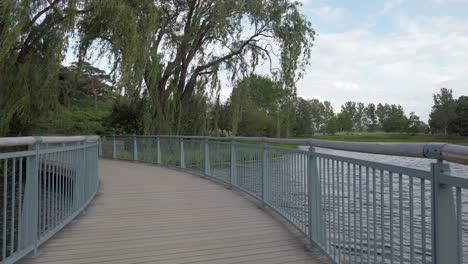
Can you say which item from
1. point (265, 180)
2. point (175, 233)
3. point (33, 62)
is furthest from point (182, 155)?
point (175, 233)

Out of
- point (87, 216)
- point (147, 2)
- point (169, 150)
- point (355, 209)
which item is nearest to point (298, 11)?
point (147, 2)

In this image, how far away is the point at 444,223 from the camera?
1.88 metres

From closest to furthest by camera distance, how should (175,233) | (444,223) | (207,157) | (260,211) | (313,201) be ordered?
(444,223) → (313,201) → (175,233) → (260,211) → (207,157)

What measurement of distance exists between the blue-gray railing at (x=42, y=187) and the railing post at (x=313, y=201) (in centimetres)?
252

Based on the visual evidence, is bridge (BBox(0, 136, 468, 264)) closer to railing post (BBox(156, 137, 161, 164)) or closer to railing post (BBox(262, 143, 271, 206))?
railing post (BBox(262, 143, 271, 206))

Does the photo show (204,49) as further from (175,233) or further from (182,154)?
(175,233)

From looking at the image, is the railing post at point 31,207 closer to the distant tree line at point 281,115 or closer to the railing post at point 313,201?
Result: the railing post at point 313,201

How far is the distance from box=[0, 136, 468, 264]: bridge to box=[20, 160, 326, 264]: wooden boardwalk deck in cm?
1

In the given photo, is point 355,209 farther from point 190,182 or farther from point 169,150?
point 169,150

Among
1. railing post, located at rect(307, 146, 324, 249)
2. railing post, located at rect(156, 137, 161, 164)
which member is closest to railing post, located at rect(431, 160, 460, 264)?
railing post, located at rect(307, 146, 324, 249)

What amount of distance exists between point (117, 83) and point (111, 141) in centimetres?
568

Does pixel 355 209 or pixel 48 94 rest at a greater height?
pixel 48 94

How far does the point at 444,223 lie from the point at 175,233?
320cm

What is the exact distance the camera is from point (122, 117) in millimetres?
23172
